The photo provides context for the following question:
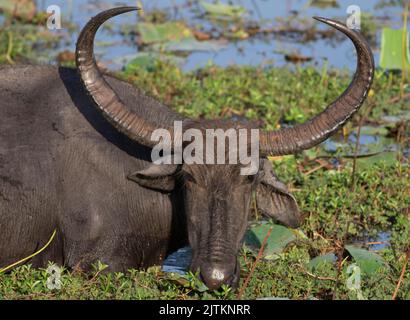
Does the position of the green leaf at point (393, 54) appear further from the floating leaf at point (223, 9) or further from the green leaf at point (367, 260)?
the green leaf at point (367, 260)

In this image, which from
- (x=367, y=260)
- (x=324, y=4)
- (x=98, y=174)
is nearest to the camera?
(x=98, y=174)

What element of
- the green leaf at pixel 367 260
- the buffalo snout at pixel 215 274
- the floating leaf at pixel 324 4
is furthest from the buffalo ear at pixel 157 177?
the floating leaf at pixel 324 4

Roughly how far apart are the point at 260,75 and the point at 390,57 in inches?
54.6

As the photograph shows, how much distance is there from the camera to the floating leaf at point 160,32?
13.5m

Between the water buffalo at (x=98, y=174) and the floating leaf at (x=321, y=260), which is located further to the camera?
the floating leaf at (x=321, y=260)

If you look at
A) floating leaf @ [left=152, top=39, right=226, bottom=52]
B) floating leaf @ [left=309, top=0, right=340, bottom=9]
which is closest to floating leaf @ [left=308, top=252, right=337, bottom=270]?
floating leaf @ [left=152, top=39, right=226, bottom=52]

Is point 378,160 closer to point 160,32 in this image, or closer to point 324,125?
point 324,125

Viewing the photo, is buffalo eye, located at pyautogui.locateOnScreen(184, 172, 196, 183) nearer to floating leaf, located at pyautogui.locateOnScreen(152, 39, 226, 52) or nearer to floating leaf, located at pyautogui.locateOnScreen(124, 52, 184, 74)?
floating leaf, located at pyautogui.locateOnScreen(124, 52, 184, 74)

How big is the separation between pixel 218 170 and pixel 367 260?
1.38m

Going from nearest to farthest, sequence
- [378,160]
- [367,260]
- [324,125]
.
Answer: [324,125] → [367,260] → [378,160]

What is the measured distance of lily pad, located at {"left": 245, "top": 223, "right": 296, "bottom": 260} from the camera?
7.66 meters

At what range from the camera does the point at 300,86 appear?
37.8ft

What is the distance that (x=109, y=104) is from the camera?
684 centimetres

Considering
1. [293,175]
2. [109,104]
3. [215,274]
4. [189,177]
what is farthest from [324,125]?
[293,175]
